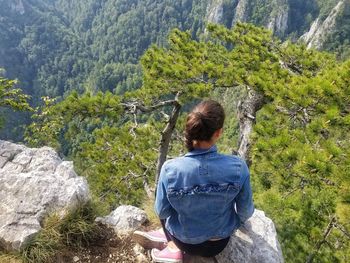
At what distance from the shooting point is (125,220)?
14.4 ft

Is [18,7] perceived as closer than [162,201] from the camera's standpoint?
No

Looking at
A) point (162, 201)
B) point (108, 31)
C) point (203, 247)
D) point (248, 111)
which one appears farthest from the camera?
point (108, 31)

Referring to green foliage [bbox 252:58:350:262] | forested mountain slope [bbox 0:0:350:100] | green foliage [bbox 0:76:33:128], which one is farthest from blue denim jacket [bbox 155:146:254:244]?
forested mountain slope [bbox 0:0:350:100]

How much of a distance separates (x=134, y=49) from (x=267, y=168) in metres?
136

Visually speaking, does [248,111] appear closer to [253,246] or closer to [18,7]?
[253,246]

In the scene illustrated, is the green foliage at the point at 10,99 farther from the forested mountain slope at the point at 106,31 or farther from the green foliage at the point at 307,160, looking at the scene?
the forested mountain slope at the point at 106,31

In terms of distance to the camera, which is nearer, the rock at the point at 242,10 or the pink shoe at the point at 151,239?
the pink shoe at the point at 151,239

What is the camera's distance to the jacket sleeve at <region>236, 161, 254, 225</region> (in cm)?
290

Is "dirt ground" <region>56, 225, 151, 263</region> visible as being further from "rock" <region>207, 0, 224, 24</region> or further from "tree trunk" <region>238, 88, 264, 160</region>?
"rock" <region>207, 0, 224, 24</region>

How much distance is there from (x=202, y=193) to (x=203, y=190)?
3 cm

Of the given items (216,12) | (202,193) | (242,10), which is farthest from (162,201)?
(216,12)

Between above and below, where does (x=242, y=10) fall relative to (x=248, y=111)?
below

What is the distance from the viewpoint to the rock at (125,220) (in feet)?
14.1

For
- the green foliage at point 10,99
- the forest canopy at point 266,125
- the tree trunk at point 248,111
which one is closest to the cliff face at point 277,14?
the green foliage at point 10,99
